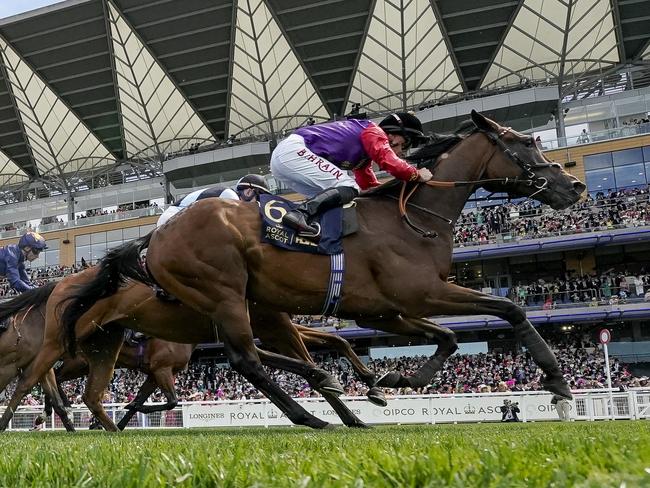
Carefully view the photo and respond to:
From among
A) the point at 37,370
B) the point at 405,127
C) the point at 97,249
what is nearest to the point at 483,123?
the point at 405,127

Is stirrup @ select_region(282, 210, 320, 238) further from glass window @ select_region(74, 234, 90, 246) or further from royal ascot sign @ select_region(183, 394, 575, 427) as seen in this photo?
glass window @ select_region(74, 234, 90, 246)

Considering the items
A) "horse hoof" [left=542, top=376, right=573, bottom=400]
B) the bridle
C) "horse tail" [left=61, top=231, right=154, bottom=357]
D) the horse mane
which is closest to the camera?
"horse hoof" [left=542, top=376, right=573, bottom=400]

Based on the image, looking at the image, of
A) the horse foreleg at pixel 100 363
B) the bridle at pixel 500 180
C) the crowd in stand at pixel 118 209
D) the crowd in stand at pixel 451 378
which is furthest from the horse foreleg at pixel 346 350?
the crowd in stand at pixel 118 209

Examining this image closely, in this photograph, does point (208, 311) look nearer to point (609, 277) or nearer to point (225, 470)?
point (225, 470)

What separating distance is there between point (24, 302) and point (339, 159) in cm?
534

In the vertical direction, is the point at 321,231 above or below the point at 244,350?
above

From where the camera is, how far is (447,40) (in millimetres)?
38500

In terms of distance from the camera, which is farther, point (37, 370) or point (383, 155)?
point (37, 370)

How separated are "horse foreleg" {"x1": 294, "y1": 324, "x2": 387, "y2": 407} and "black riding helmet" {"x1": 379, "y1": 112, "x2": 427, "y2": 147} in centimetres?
234

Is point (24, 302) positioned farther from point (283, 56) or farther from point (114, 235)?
point (114, 235)

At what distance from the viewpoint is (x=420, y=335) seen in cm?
612

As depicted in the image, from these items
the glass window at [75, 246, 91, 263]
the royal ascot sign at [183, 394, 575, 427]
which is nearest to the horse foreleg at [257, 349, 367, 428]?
the royal ascot sign at [183, 394, 575, 427]

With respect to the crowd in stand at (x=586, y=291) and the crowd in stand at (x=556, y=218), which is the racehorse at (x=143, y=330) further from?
the crowd in stand at (x=556, y=218)

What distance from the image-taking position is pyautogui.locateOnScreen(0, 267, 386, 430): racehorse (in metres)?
6.80
